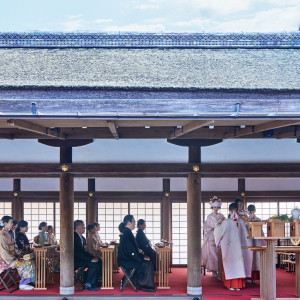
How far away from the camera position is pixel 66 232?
10.1 m

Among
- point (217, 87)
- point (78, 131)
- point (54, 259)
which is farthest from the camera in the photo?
point (54, 259)

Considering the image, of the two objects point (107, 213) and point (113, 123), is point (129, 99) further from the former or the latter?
point (107, 213)

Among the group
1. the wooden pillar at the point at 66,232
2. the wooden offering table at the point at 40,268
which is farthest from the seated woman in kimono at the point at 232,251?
the wooden offering table at the point at 40,268

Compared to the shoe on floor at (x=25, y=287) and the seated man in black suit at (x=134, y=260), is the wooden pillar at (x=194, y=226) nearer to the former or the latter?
the seated man in black suit at (x=134, y=260)

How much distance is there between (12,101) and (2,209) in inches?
329

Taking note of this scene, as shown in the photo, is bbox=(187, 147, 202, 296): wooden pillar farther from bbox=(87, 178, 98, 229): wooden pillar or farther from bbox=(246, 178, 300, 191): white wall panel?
bbox=(87, 178, 98, 229): wooden pillar

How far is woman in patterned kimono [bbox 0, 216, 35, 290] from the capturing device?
1023 cm

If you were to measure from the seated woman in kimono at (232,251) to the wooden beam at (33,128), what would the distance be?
3672 mm

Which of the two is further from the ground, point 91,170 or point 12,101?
point 12,101

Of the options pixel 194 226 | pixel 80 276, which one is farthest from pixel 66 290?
pixel 194 226

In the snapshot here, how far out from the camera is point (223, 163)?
1038 centimetres

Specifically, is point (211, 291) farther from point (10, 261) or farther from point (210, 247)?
point (10, 261)

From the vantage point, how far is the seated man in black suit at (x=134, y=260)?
10.2 metres

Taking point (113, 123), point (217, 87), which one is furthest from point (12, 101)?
point (217, 87)
